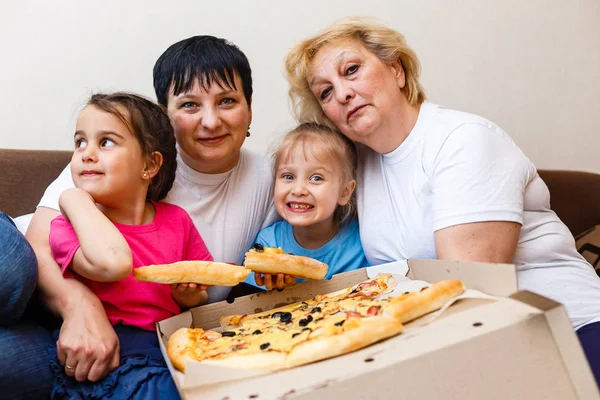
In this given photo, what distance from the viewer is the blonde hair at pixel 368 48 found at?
4.73 ft

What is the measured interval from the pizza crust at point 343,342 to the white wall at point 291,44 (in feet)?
4.45

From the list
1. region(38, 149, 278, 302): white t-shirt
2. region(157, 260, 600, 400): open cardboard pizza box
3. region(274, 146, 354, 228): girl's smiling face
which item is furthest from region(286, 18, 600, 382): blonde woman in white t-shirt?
region(157, 260, 600, 400): open cardboard pizza box

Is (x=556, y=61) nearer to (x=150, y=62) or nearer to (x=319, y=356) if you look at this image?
(x=150, y=62)

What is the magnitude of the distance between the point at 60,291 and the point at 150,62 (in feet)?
3.81

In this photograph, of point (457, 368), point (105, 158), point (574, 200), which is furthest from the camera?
point (574, 200)

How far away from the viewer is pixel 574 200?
84.7 inches

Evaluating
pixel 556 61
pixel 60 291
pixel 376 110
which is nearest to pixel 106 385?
pixel 60 291

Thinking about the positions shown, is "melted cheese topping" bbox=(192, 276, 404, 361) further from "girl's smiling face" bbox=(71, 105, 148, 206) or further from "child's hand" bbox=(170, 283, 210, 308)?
"girl's smiling face" bbox=(71, 105, 148, 206)

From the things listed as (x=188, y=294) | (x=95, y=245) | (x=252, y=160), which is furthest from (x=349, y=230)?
(x=95, y=245)

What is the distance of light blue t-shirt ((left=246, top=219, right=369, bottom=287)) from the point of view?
154 cm

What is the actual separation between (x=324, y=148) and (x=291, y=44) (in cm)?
82

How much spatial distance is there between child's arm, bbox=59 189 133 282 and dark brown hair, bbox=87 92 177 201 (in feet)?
0.76

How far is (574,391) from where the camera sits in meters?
0.69

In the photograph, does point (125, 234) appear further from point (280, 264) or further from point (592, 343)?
point (592, 343)
